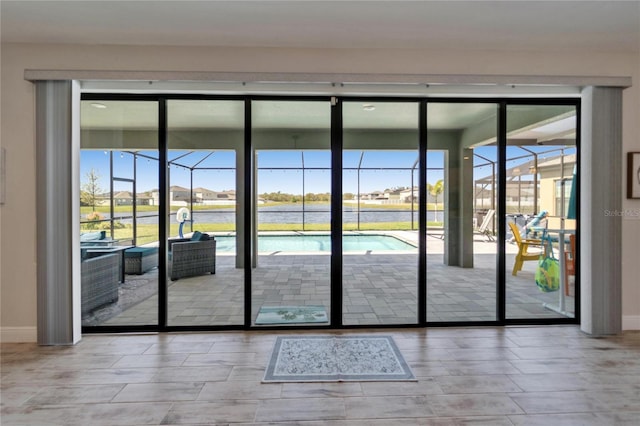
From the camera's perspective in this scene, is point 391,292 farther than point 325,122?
Yes

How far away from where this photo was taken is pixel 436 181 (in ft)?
12.6

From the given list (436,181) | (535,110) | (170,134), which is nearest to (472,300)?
(436,181)

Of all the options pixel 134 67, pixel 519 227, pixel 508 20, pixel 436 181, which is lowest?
pixel 519 227

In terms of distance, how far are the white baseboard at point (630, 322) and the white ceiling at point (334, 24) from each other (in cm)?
269

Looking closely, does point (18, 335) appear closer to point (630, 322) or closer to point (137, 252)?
point (137, 252)

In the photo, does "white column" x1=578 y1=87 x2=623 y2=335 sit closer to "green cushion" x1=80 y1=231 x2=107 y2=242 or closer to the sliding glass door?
the sliding glass door

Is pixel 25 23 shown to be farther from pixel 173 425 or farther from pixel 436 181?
pixel 436 181

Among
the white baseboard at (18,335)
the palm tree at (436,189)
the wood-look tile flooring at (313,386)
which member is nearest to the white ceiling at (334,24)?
the palm tree at (436,189)

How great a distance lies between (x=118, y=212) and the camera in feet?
12.0

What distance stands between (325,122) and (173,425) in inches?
124

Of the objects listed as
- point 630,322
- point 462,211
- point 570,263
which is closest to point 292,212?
point 462,211

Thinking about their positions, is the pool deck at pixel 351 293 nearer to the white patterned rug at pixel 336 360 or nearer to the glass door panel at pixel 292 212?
the glass door panel at pixel 292 212

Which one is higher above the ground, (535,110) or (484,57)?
(484,57)

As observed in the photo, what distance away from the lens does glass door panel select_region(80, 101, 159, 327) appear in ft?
11.3
